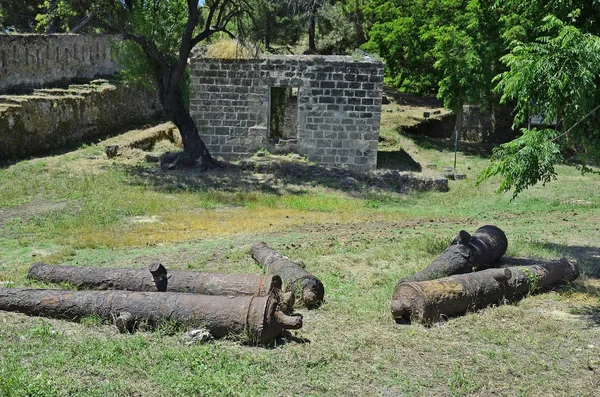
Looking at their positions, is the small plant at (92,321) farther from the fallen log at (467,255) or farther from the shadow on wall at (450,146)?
the shadow on wall at (450,146)

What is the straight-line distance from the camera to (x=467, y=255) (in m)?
9.27

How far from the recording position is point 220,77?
2173cm

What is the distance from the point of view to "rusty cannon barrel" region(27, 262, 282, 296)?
783 cm

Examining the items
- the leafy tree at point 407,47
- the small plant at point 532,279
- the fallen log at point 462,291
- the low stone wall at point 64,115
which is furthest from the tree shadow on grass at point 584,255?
the leafy tree at point 407,47

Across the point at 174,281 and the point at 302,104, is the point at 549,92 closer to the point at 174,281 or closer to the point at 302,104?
the point at 174,281

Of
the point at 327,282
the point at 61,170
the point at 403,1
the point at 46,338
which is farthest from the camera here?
the point at 403,1

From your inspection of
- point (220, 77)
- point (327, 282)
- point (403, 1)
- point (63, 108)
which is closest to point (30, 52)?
point (63, 108)

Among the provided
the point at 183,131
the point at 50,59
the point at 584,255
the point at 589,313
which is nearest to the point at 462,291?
the point at 589,313

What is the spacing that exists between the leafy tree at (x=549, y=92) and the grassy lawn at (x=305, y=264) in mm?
1678

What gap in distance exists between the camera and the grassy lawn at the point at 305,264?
6199mm

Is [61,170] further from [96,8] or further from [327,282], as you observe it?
[327,282]

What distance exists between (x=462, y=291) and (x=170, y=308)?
3.31 meters

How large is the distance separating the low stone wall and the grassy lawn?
37.4 inches

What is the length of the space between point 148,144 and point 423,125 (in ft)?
41.8
